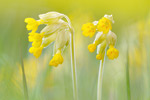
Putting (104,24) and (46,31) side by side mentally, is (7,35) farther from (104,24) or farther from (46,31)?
(104,24)

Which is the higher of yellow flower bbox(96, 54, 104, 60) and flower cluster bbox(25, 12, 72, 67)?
flower cluster bbox(25, 12, 72, 67)

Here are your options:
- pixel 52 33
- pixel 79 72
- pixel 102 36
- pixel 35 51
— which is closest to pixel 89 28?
pixel 102 36

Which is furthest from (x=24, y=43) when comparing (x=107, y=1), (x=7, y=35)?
(x=107, y=1)

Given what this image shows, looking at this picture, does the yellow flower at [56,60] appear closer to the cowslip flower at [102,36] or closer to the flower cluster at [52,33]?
the flower cluster at [52,33]

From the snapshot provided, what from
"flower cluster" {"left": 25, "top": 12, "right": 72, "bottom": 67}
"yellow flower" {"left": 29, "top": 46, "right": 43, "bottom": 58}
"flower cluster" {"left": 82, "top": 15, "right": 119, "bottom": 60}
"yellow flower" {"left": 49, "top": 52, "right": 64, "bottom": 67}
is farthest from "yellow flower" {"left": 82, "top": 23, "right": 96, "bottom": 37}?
"yellow flower" {"left": 29, "top": 46, "right": 43, "bottom": 58}

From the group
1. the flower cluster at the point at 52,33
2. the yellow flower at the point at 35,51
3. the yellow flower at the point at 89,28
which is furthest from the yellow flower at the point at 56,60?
the yellow flower at the point at 89,28

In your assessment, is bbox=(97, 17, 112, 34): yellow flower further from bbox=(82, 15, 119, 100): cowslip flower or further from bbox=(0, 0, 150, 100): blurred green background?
bbox=(0, 0, 150, 100): blurred green background

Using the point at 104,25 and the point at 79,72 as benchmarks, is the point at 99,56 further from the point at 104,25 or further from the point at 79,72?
the point at 79,72

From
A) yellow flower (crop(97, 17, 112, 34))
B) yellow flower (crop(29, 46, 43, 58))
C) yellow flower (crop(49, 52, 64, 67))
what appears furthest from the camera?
yellow flower (crop(29, 46, 43, 58))
